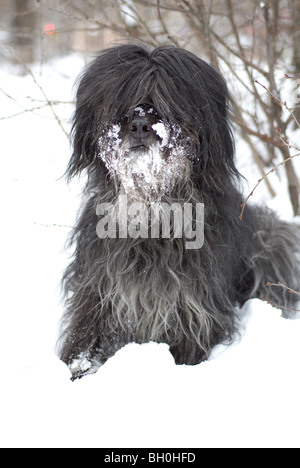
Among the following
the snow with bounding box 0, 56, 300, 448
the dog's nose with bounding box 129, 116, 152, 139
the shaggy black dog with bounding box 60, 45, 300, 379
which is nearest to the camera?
the snow with bounding box 0, 56, 300, 448

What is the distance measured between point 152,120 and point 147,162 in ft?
0.66

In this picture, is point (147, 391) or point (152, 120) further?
point (152, 120)

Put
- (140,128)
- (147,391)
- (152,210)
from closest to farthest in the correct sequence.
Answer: (147,391)
(140,128)
(152,210)

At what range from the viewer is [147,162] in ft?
8.22

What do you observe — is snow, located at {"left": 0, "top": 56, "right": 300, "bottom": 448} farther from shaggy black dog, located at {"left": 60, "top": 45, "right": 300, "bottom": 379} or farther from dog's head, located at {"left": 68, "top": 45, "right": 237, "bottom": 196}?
dog's head, located at {"left": 68, "top": 45, "right": 237, "bottom": 196}

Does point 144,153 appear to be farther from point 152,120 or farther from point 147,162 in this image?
point 152,120

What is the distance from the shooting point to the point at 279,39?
16.4ft

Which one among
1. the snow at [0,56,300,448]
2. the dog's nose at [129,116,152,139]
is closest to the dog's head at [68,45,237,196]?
the dog's nose at [129,116,152,139]

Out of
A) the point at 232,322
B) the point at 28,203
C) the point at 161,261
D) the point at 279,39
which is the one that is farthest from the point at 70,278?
the point at 279,39

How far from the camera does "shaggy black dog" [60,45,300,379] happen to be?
2.55 meters

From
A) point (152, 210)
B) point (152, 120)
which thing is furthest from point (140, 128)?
point (152, 210)

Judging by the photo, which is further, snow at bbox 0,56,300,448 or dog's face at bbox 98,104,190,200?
dog's face at bbox 98,104,190,200

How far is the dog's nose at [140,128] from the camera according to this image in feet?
8.04
